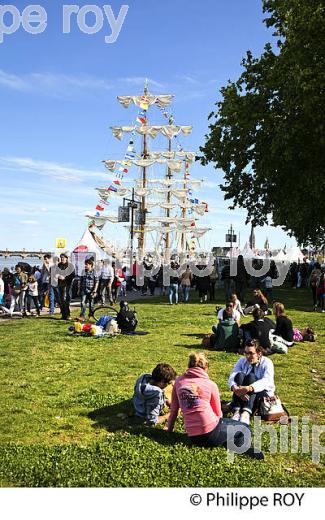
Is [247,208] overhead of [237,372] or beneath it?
overhead

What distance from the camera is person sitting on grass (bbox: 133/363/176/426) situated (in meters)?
7.19

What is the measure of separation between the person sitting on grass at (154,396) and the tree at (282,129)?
1853 cm

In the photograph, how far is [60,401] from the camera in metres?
7.88

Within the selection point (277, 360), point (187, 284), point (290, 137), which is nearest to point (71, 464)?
point (277, 360)

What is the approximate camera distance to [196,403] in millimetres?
6375

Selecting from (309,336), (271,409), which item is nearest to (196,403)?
(271,409)

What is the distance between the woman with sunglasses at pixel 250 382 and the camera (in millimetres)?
7414

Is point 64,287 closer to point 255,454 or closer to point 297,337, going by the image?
point 297,337

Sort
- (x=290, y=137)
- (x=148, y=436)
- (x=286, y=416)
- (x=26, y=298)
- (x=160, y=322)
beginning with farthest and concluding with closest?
(x=290, y=137)
(x=26, y=298)
(x=160, y=322)
(x=286, y=416)
(x=148, y=436)

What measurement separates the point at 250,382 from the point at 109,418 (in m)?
2.08

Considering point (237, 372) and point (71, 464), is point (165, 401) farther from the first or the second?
point (71, 464)

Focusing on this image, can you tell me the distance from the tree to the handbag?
59.4ft
